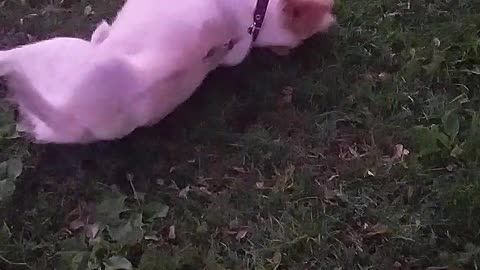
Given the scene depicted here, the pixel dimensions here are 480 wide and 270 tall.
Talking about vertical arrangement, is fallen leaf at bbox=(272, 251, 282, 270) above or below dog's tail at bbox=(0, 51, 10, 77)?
below

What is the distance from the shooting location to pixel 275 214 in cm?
244

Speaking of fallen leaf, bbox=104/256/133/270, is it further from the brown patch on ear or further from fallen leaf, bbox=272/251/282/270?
the brown patch on ear

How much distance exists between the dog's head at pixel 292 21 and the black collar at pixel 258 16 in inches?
1.5

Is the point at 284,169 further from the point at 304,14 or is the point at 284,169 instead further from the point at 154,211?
the point at 304,14

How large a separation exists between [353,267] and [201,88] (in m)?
0.89

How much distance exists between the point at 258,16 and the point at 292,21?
0.15m

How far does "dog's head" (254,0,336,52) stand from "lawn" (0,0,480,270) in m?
0.08

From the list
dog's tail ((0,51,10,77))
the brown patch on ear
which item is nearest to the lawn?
the brown patch on ear

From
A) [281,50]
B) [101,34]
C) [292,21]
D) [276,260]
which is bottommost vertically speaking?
[276,260]

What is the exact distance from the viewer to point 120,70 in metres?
2.43

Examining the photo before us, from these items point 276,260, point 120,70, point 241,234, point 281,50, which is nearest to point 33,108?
point 120,70

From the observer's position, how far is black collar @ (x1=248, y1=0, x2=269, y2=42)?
9.14 feet

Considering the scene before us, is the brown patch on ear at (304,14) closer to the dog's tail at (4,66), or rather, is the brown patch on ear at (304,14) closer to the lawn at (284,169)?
the lawn at (284,169)

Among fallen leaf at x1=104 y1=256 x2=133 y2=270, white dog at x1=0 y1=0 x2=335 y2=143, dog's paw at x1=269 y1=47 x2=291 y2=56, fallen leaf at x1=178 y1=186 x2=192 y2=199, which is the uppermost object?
white dog at x1=0 y1=0 x2=335 y2=143
